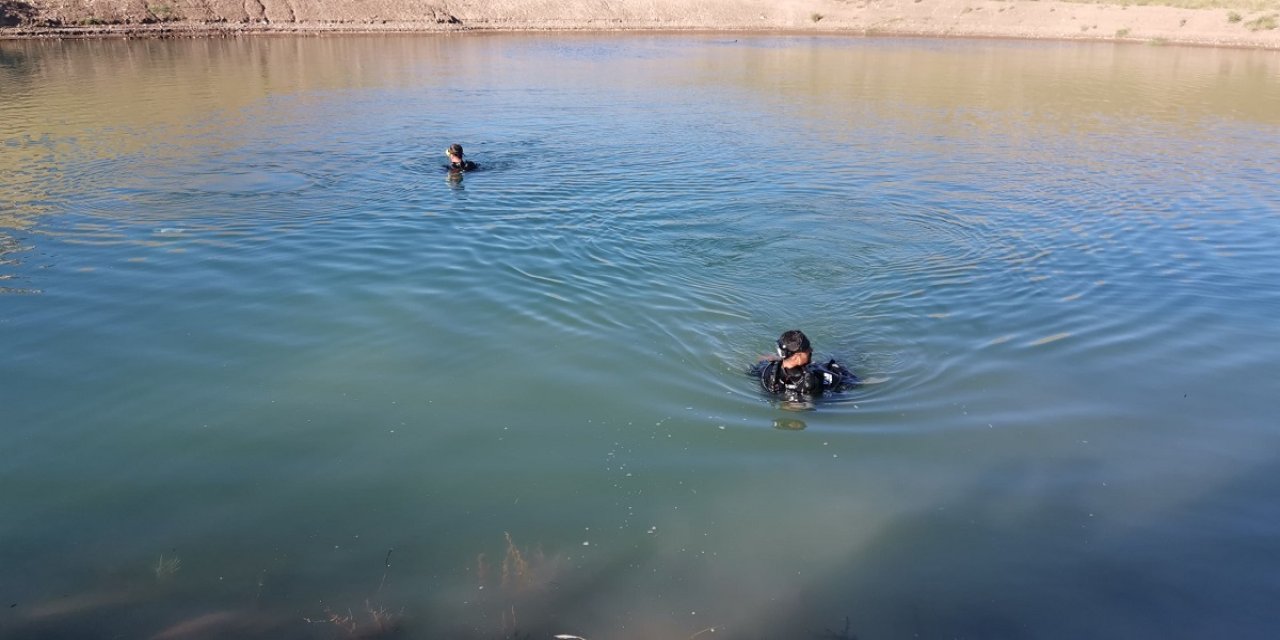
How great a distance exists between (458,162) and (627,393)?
29.6ft

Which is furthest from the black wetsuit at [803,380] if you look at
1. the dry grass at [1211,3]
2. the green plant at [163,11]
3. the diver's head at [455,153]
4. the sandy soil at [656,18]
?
the dry grass at [1211,3]

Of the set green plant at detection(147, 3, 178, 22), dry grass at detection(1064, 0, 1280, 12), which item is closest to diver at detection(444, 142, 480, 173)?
green plant at detection(147, 3, 178, 22)

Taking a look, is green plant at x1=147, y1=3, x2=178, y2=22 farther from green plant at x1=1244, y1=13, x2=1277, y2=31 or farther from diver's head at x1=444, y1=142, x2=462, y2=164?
green plant at x1=1244, y1=13, x2=1277, y2=31

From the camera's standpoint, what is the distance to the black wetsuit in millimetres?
7352

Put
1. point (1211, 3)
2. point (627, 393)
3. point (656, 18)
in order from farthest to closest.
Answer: point (656, 18) → point (1211, 3) → point (627, 393)

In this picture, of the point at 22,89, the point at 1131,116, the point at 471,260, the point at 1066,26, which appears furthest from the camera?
the point at 1066,26

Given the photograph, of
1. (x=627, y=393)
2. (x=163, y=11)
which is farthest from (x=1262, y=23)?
(x=163, y=11)

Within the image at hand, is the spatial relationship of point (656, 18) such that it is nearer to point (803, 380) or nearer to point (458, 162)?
point (458, 162)

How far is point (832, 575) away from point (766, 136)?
1587 centimetres

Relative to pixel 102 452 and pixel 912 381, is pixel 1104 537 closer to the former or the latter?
pixel 912 381

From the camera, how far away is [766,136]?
1995 cm

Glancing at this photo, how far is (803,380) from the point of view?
7340mm

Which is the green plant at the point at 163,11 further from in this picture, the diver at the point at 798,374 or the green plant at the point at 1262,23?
the green plant at the point at 1262,23

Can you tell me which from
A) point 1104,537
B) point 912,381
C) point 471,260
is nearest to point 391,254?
point 471,260
